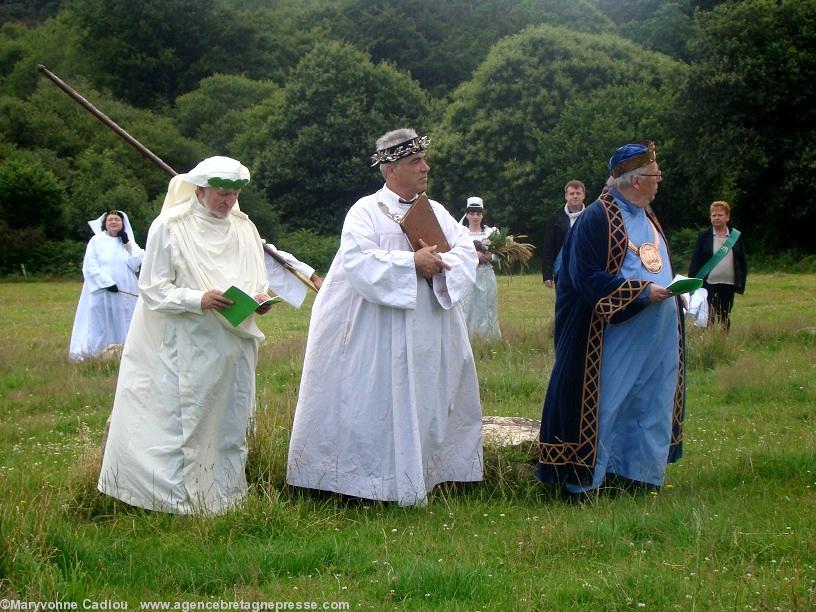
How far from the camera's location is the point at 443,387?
6688 millimetres

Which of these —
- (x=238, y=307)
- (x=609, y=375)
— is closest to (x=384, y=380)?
(x=238, y=307)

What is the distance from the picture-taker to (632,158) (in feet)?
21.9

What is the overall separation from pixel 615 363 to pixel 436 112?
1675 inches

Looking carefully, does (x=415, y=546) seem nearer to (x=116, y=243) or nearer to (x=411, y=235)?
(x=411, y=235)

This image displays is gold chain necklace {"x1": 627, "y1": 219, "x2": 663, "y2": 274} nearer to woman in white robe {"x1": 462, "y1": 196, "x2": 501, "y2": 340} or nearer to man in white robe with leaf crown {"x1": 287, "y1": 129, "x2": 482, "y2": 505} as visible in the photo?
man in white robe with leaf crown {"x1": 287, "y1": 129, "x2": 482, "y2": 505}

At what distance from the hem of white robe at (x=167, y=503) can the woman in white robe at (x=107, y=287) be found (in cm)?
817

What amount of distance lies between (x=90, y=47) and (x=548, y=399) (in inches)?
2497

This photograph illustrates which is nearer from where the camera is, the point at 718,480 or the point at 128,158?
the point at 718,480

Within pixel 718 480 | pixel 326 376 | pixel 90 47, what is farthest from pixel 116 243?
pixel 90 47

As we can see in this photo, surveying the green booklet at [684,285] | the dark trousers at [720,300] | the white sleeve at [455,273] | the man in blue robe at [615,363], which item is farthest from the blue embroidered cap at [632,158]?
the dark trousers at [720,300]

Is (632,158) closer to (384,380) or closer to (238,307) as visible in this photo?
(384,380)

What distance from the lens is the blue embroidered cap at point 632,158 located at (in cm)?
666

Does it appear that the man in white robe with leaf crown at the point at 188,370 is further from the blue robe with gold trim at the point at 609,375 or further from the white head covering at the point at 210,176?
the blue robe with gold trim at the point at 609,375

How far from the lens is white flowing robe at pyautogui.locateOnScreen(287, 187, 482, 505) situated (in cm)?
647
